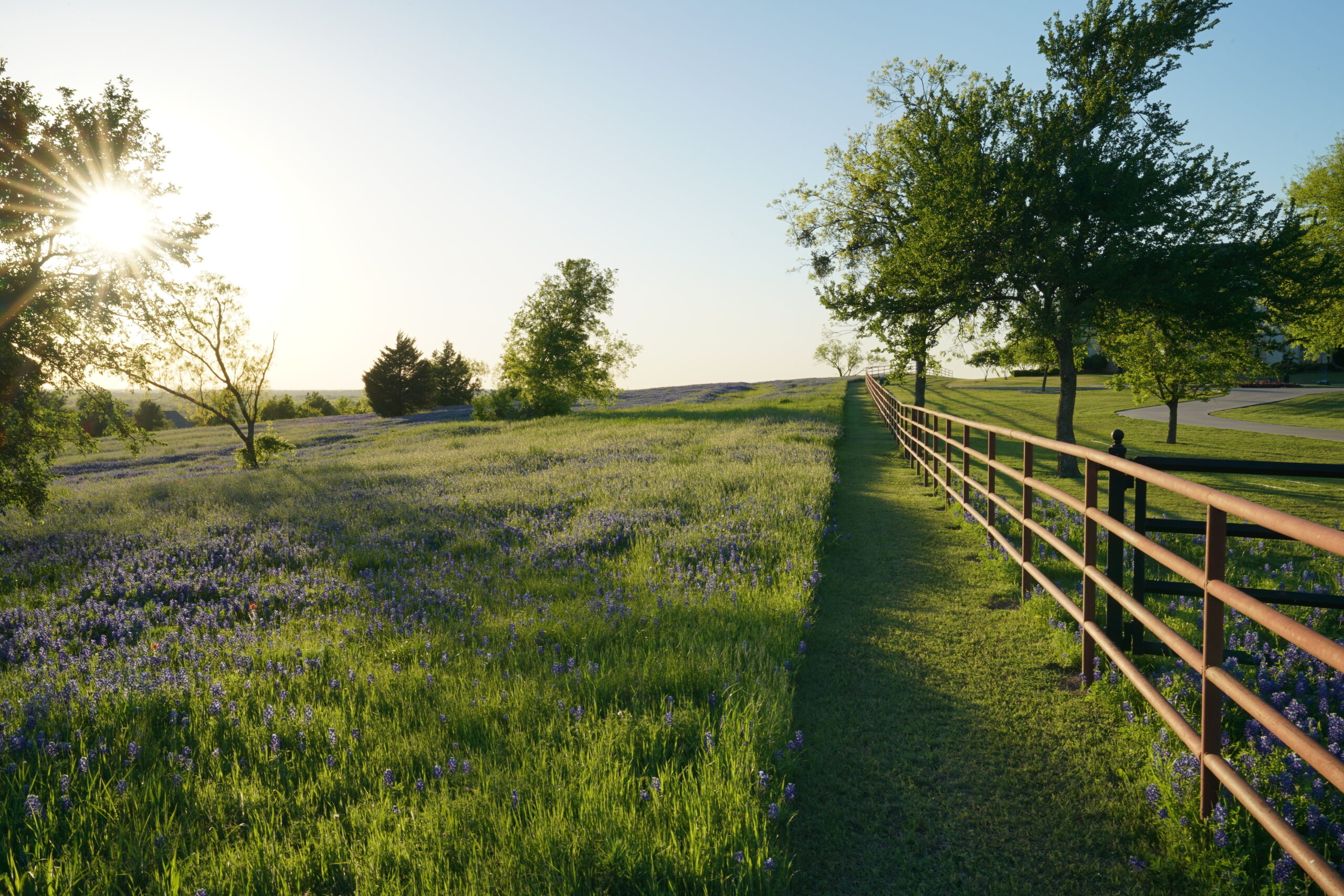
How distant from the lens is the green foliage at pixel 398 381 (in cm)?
6231

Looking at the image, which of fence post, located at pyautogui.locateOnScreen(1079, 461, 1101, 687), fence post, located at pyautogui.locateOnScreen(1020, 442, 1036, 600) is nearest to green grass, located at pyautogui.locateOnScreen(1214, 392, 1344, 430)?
fence post, located at pyautogui.locateOnScreen(1020, 442, 1036, 600)

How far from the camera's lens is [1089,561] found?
438cm

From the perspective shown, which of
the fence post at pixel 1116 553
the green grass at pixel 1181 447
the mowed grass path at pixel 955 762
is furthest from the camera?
the green grass at pixel 1181 447

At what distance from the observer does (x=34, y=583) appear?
7.59 metres

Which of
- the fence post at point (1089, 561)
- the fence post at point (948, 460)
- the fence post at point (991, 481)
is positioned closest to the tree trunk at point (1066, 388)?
the fence post at point (948, 460)

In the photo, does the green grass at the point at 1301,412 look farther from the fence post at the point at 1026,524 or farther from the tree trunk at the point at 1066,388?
the fence post at the point at 1026,524

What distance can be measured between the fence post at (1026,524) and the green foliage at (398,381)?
64.1m

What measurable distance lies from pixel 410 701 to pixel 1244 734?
5.01 m

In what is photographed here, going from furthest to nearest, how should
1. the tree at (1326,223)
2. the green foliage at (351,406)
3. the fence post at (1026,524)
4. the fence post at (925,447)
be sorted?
1. the green foliage at (351,406)
2. the tree at (1326,223)
3. the fence post at (925,447)
4. the fence post at (1026,524)

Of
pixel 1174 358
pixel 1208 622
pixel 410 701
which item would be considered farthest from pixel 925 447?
pixel 410 701

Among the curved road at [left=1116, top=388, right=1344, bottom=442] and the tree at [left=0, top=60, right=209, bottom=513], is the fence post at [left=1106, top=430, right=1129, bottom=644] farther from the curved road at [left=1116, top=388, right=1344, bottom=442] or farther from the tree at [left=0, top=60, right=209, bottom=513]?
the curved road at [left=1116, top=388, right=1344, bottom=442]

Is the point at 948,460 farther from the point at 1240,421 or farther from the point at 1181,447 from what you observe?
the point at 1240,421

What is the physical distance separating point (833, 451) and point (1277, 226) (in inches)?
417

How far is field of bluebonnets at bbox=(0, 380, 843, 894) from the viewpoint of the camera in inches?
103
